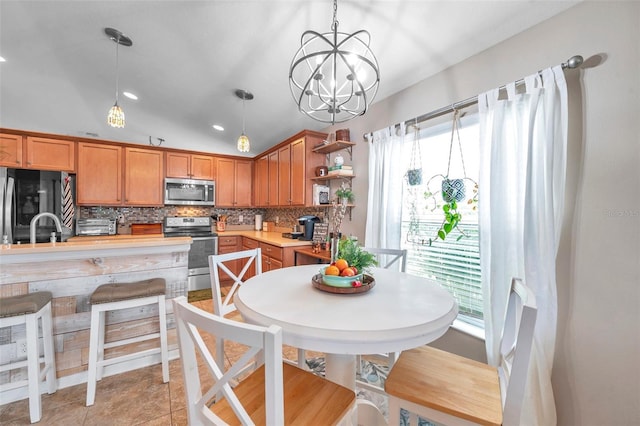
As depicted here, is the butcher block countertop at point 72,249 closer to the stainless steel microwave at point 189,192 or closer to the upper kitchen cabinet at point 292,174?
the upper kitchen cabinet at point 292,174

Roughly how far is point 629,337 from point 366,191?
1.94 metres

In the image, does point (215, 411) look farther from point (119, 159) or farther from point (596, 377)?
point (119, 159)

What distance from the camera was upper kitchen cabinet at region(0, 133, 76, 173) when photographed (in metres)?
3.25

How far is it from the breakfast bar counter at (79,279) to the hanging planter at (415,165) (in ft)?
6.18

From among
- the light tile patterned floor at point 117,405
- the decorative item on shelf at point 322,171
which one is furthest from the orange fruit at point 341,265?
the decorative item on shelf at point 322,171

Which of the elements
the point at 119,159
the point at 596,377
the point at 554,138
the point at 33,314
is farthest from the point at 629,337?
the point at 119,159

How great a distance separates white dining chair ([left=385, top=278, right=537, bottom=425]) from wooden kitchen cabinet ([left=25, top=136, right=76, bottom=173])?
4.71 meters

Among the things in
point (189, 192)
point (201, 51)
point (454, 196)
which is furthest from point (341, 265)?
point (189, 192)

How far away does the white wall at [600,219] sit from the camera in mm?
1156

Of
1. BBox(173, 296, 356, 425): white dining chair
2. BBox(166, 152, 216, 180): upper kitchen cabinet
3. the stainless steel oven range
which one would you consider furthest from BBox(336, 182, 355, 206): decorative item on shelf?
BBox(166, 152, 216, 180): upper kitchen cabinet

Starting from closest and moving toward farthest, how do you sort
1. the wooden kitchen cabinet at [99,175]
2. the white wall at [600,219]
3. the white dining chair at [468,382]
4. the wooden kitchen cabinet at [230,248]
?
the white dining chair at [468,382], the white wall at [600,219], the wooden kitchen cabinet at [99,175], the wooden kitchen cabinet at [230,248]

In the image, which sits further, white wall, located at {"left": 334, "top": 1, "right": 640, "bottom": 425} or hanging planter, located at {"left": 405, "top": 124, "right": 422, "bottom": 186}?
hanging planter, located at {"left": 405, "top": 124, "right": 422, "bottom": 186}

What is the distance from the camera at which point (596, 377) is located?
4.09 feet

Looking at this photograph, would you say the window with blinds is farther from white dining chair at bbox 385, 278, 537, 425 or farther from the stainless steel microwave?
the stainless steel microwave
